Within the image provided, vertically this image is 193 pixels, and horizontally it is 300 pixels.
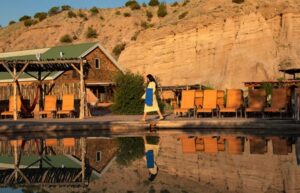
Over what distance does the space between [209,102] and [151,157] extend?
9.33 m

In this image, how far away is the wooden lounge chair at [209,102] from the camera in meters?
19.2

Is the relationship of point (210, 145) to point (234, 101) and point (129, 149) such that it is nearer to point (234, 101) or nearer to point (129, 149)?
point (129, 149)

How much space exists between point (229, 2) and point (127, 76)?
24801mm

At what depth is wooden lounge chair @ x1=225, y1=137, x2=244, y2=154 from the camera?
10866 millimetres

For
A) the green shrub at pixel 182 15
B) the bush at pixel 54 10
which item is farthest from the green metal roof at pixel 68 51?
the bush at pixel 54 10

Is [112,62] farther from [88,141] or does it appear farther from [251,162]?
[251,162]

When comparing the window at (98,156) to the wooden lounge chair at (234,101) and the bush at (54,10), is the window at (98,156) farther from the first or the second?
the bush at (54,10)

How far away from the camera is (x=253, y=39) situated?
128 feet

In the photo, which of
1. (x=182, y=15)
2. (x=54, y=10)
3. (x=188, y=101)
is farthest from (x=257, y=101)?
(x=54, y=10)

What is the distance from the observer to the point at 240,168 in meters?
8.62

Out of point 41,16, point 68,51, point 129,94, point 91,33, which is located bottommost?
point 129,94

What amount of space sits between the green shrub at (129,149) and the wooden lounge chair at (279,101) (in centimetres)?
572

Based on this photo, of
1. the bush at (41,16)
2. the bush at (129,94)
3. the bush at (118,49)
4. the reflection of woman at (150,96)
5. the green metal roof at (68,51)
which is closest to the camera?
the reflection of woman at (150,96)

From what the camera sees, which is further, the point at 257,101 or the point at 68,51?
the point at 68,51
